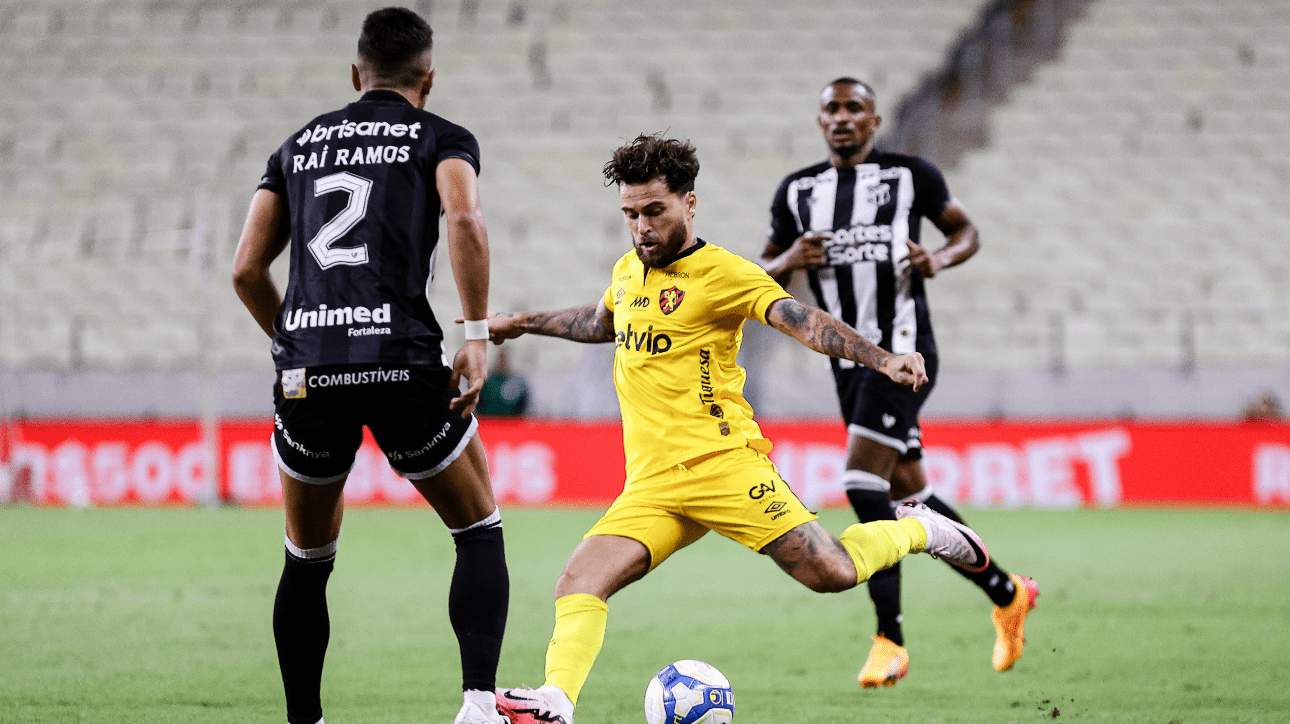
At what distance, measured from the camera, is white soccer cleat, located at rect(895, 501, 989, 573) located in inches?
204

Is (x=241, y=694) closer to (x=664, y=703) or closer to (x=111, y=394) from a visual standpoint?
(x=664, y=703)

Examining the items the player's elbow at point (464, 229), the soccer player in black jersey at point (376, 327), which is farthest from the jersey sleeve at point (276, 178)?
the player's elbow at point (464, 229)

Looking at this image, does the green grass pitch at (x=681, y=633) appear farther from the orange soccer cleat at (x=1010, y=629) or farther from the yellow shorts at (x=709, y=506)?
the yellow shorts at (x=709, y=506)

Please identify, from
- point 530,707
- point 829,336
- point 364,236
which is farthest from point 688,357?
point 530,707

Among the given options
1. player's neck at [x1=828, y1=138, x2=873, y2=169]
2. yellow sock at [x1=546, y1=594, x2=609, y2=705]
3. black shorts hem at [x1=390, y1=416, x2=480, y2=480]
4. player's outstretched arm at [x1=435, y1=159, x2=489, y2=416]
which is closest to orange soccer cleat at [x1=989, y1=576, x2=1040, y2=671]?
player's neck at [x1=828, y1=138, x2=873, y2=169]

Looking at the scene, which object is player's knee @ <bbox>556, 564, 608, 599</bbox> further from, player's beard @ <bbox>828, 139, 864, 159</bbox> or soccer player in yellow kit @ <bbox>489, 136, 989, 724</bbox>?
player's beard @ <bbox>828, 139, 864, 159</bbox>

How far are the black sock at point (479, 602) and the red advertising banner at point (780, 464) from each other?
10.6m

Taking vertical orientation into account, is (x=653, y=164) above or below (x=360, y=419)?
above

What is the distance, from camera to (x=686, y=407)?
4.61m

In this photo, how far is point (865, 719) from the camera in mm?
5039

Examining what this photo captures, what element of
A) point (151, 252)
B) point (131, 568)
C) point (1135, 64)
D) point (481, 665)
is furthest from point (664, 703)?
point (1135, 64)

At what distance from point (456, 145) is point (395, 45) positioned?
403 mm

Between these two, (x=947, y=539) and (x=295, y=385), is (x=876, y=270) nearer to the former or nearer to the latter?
(x=947, y=539)

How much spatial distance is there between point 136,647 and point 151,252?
47.6 feet
